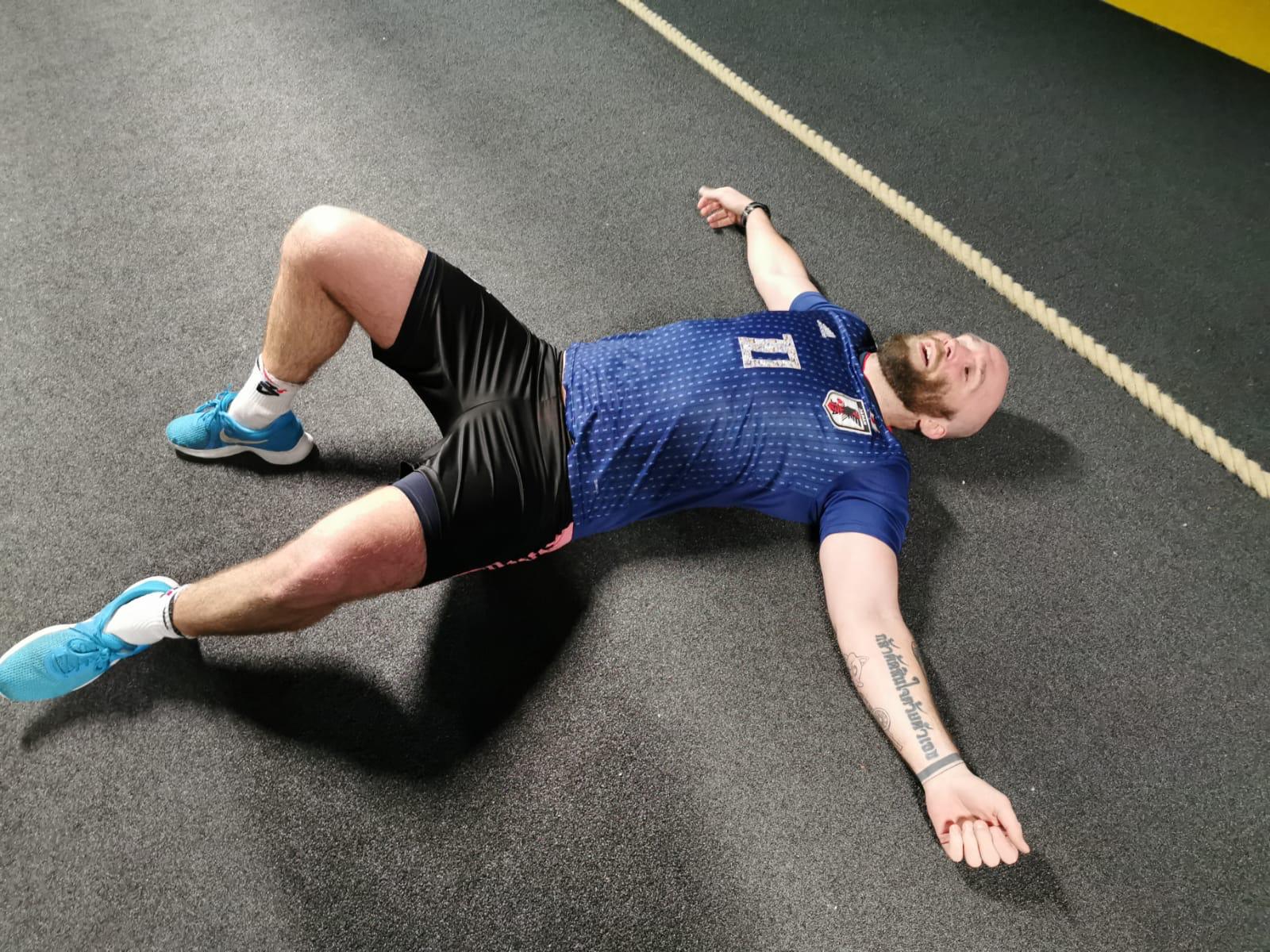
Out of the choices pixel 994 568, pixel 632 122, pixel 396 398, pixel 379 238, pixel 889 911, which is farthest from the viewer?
pixel 632 122

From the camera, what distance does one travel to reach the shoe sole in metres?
1.58

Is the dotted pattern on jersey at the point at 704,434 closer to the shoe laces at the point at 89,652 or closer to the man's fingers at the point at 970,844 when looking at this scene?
the man's fingers at the point at 970,844

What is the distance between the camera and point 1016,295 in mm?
1990

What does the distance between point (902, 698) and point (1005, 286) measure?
1306 mm

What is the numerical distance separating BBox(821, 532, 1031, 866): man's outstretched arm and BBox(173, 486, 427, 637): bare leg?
2.40 ft

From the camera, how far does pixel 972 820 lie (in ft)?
3.82

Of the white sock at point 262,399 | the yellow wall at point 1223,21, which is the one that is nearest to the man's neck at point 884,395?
the white sock at point 262,399

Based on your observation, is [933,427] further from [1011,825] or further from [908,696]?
[1011,825]

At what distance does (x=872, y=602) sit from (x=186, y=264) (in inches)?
73.4

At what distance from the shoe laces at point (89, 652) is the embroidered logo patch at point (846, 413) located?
1.34 metres

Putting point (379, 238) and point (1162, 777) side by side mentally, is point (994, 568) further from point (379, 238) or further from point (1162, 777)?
point (379, 238)

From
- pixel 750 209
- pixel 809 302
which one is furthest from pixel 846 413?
pixel 750 209

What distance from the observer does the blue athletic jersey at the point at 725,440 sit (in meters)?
1.36

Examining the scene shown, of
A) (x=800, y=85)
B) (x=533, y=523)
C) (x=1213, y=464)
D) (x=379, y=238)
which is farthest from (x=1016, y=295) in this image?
(x=379, y=238)
